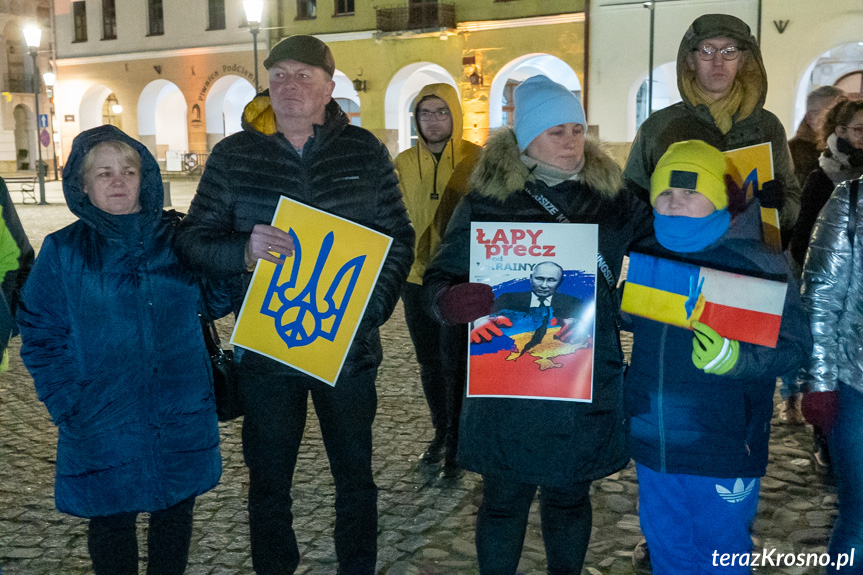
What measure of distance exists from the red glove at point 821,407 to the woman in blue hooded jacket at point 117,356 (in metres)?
1.98

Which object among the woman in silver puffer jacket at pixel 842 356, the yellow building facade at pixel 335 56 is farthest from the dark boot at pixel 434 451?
the yellow building facade at pixel 335 56

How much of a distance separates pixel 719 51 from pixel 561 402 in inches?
71.4

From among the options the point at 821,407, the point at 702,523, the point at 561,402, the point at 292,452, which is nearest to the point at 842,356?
the point at 821,407

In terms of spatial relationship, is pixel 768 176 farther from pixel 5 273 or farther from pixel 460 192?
pixel 5 273

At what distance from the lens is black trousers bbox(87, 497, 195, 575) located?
2.67 metres

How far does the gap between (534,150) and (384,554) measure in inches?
72.7

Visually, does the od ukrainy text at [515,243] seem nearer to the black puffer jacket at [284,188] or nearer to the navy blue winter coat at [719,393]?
the navy blue winter coat at [719,393]

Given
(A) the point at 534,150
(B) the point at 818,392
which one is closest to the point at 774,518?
(B) the point at 818,392

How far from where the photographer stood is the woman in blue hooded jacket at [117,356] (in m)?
2.59

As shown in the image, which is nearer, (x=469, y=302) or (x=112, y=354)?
(x=469, y=302)

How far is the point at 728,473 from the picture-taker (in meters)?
2.45

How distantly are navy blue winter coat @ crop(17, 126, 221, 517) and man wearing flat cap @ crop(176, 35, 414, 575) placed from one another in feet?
0.56

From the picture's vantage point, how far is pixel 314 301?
286 centimetres

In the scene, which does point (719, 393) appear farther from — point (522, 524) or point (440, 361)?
point (440, 361)
